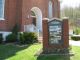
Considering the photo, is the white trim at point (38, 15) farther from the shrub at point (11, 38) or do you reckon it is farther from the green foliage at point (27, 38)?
the green foliage at point (27, 38)

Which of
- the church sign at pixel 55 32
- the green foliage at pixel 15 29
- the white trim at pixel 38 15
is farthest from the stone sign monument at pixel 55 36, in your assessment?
the white trim at pixel 38 15

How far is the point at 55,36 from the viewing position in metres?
19.2

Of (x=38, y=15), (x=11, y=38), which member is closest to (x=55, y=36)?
(x=11, y=38)

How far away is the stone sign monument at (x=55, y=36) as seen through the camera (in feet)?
62.3

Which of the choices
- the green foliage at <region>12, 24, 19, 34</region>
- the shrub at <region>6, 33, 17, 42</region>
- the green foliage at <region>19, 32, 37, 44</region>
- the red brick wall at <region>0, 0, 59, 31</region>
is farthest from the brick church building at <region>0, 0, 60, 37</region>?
the green foliage at <region>19, 32, 37, 44</region>

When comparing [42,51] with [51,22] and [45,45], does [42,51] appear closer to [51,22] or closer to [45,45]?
[45,45]

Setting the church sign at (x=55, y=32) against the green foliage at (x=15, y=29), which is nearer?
the church sign at (x=55, y=32)

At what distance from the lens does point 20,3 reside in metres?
29.2

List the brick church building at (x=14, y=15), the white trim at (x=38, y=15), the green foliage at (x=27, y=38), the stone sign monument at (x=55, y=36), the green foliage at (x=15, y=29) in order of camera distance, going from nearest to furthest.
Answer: the stone sign monument at (x=55, y=36) < the green foliage at (x=27, y=38) < the green foliage at (x=15, y=29) < the brick church building at (x=14, y=15) < the white trim at (x=38, y=15)

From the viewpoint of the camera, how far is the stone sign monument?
19000 millimetres

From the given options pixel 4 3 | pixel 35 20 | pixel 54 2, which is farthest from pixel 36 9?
pixel 54 2

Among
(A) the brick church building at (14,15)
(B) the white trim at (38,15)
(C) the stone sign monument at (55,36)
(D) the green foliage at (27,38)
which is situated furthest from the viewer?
→ (B) the white trim at (38,15)

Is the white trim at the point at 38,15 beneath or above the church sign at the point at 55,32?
above

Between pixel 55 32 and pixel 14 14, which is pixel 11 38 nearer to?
pixel 14 14
